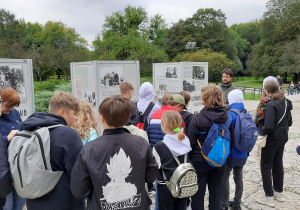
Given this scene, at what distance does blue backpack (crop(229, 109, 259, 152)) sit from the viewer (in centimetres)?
363

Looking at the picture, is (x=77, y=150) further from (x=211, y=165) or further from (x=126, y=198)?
(x=211, y=165)

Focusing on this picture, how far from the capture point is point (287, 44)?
147ft

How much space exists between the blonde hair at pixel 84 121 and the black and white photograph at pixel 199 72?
15.6ft

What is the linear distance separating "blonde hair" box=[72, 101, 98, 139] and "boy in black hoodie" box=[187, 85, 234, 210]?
4.23 ft

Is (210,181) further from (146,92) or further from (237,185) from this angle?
(146,92)

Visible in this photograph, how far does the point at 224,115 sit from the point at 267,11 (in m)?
58.7

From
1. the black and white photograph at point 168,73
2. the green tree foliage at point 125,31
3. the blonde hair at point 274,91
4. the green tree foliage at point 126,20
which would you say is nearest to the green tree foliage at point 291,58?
the green tree foliage at point 125,31

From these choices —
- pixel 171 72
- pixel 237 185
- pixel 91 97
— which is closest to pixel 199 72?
pixel 171 72

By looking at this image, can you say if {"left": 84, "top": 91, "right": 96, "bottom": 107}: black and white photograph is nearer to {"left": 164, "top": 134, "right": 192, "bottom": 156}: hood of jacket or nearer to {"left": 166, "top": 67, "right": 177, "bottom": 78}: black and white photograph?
{"left": 166, "top": 67, "right": 177, "bottom": 78}: black and white photograph

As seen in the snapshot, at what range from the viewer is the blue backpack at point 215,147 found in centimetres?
315

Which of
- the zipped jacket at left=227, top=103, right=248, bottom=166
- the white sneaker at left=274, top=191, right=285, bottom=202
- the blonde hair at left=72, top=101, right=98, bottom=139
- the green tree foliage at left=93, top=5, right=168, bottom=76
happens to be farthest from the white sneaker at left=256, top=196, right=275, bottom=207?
the green tree foliage at left=93, top=5, right=168, bottom=76

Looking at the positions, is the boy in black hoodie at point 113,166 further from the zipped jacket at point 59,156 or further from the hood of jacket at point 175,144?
the hood of jacket at point 175,144

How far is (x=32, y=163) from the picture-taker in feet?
6.49

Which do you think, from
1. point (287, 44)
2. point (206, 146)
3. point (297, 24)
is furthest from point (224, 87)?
point (297, 24)
